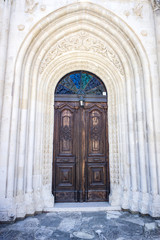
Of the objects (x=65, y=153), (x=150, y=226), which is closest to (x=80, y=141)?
(x=65, y=153)

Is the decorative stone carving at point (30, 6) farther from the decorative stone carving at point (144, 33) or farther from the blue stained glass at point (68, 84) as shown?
the decorative stone carving at point (144, 33)

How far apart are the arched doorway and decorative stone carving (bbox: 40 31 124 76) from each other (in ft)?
2.22

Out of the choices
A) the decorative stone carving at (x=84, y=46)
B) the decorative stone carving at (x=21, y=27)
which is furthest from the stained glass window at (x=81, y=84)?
the decorative stone carving at (x=21, y=27)

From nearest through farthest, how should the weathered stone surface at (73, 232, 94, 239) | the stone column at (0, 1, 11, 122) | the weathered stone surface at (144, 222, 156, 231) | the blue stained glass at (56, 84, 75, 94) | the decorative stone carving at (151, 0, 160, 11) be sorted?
the weathered stone surface at (73, 232, 94, 239), the weathered stone surface at (144, 222, 156, 231), the stone column at (0, 1, 11, 122), the decorative stone carving at (151, 0, 160, 11), the blue stained glass at (56, 84, 75, 94)

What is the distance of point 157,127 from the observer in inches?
128

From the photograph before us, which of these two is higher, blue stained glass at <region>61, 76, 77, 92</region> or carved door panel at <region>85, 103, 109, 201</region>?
blue stained glass at <region>61, 76, 77, 92</region>

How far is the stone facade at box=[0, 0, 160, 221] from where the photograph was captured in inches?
122

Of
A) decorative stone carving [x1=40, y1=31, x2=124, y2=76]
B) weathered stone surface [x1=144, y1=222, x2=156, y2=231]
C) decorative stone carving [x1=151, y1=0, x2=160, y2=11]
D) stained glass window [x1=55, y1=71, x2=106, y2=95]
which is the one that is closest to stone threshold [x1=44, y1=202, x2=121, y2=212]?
weathered stone surface [x1=144, y1=222, x2=156, y2=231]

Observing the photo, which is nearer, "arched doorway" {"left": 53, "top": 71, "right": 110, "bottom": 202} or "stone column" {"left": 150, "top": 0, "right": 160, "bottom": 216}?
"stone column" {"left": 150, "top": 0, "right": 160, "bottom": 216}

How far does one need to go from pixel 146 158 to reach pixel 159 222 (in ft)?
3.85

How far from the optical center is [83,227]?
2580 millimetres

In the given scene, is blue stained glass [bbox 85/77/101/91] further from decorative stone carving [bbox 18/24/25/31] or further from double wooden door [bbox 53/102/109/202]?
decorative stone carving [bbox 18/24/25/31]

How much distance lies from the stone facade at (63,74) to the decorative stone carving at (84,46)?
1.0 inches

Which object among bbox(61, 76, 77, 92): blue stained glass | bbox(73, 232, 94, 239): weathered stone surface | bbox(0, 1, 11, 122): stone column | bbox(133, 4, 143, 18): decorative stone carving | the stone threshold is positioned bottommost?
the stone threshold
